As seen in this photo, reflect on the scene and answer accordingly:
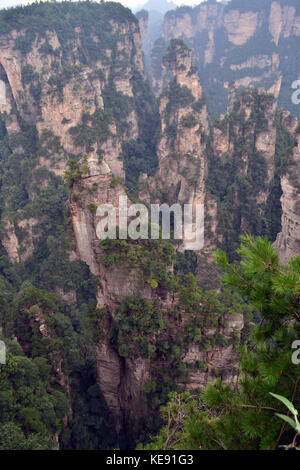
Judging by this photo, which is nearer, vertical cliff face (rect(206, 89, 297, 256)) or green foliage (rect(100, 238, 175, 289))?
green foliage (rect(100, 238, 175, 289))

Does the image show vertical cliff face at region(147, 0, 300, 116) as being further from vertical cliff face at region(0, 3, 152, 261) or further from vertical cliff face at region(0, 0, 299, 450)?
vertical cliff face at region(0, 3, 152, 261)

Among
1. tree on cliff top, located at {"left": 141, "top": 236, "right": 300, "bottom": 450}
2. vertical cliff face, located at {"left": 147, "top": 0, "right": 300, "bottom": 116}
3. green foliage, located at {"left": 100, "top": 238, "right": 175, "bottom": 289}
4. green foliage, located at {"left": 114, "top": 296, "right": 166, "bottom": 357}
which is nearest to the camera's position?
tree on cliff top, located at {"left": 141, "top": 236, "right": 300, "bottom": 450}

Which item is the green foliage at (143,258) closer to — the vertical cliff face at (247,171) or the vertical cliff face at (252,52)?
the vertical cliff face at (247,171)

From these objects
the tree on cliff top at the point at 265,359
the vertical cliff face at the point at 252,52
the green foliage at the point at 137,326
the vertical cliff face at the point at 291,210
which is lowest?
the green foliage at the point at 137,326

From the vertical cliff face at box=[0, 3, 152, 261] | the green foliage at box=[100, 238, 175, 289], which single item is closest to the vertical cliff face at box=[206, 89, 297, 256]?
the vertical cliff face at box=[0, 3, 152, 261]

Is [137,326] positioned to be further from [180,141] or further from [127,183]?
[127,183]

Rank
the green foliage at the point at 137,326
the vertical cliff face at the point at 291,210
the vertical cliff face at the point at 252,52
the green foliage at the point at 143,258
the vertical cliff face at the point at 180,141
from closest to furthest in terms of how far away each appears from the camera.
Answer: the green foliage at the point at 137,326 < the green foliage at the point at 143,258 < the vertical cliff face at the point at 291,210 < the vertical cliff face at the point at 180,141 < the vertical cliff face at the point at 252,52

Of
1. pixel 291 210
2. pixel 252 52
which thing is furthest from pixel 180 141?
pixel 252 52

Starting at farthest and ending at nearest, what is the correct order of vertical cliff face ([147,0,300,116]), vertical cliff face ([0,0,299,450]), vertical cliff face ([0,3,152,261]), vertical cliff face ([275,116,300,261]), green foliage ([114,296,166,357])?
vertical cliff face ([147,0,300,116])
vertical cliff face ([0,3,152,261])
vertical cliff face ([275,116,300,261])
vertical cliff face ([0,0,299,450])
green foliage ([114,296,166,357])

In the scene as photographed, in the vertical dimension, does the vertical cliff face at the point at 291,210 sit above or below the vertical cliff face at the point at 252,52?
below

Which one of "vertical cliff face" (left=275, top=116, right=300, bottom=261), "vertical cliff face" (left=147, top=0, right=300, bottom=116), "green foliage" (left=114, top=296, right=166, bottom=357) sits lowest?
"green foliage" (left=114, top=296, right=166, bottom=357)

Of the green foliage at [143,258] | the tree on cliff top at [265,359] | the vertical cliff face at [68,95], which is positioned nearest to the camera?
the tree on cliff top at [265,359]

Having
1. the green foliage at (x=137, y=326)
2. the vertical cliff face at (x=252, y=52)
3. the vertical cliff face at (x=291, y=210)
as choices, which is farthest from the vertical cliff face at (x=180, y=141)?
the vertical cliff face at (x=252, y=52)
